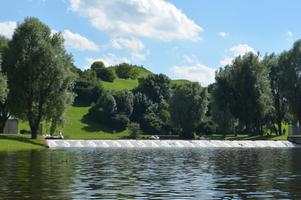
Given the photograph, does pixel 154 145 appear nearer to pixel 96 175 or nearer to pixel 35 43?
pixel 35 43

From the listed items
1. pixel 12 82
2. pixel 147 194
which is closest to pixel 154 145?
pixel 12 82

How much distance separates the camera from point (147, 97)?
200 m

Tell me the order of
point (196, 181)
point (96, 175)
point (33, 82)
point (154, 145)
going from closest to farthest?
point (196, 181) → point (96, 175) → point (33, 82) → point (154, 145)

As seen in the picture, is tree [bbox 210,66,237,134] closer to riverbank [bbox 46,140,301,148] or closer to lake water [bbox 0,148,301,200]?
riverbank [bbox 46,140,301,148]

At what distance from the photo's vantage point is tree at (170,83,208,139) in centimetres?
14362

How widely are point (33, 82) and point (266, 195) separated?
64.7 metres

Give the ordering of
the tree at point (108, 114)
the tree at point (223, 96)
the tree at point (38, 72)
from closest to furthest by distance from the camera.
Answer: the tree at point (38, 72)
the tree at point (223, 96)
the tree at point (108, 114)

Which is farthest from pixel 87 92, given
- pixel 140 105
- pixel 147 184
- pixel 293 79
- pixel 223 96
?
pixel 147 184

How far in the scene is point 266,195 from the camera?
2391cm

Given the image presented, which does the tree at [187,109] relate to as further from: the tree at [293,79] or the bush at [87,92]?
the bush at [87,92]

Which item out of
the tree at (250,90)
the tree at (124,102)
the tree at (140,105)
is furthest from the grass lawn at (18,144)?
the tree at (140,105)

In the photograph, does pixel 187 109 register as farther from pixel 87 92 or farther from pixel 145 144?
pixel 87 92

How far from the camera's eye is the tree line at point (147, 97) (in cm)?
8331

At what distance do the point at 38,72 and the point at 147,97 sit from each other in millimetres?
117928
